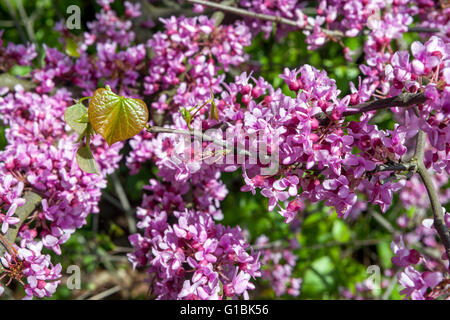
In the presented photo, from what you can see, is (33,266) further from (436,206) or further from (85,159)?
(436,206)

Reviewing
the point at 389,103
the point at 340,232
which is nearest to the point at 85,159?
the point at 389,103

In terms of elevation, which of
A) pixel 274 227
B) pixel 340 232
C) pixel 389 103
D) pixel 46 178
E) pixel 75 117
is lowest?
pixel 340 232

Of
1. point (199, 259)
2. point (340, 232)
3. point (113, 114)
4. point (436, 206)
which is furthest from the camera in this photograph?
point (340, 232)

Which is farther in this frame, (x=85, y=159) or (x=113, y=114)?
(x=85, y=159)

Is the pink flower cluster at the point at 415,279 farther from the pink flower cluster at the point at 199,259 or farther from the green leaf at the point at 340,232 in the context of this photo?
the green leaf at the point at 340,232

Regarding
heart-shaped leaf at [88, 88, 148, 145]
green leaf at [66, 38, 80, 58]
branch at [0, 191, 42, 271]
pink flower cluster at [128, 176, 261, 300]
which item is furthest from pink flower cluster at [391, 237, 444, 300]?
green leaf at [66, 38, 80, 58]

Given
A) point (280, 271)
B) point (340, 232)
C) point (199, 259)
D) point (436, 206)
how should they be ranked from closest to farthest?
point (436, 206)
point (199, 259)
point (280, 271)
point (340, 232)
